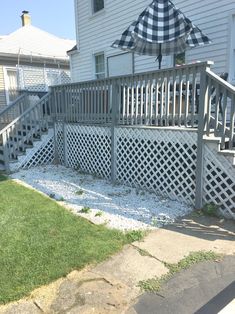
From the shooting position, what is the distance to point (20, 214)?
4789mm

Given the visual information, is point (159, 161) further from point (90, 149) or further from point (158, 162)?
point (90, 149)

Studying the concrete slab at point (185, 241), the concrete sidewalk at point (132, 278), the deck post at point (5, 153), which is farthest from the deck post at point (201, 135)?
the deck post at point (5, 153)

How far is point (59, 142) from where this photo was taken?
27.2 feet

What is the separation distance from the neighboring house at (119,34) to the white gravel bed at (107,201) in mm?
3462

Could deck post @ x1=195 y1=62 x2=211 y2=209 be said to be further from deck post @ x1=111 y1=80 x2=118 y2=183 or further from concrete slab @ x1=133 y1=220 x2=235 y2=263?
deck post @ x1=111 y1=80 x2=118 y2=183

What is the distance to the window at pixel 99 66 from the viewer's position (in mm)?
11042

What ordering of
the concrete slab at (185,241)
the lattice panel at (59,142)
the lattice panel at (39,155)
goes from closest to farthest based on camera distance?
the concrete slab at (185,241)
the lattice panel at (39,155)
the lattice panel at (59,142)

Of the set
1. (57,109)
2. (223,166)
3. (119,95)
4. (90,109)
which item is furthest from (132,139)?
(57,109)

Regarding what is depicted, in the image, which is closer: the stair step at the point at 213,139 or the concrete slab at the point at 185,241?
the concrete slab at the point at 185,241

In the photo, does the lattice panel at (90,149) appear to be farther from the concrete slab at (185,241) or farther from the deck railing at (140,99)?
the concrete slab at (185,241)

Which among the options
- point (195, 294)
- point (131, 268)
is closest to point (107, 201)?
point (131, 268)

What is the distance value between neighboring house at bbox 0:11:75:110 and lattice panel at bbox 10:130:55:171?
4.83 metres

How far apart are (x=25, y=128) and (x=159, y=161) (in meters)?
4.29

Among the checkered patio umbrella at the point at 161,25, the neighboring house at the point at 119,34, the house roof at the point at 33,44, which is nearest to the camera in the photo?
the checkered patio umbrella at the point at 161,25
